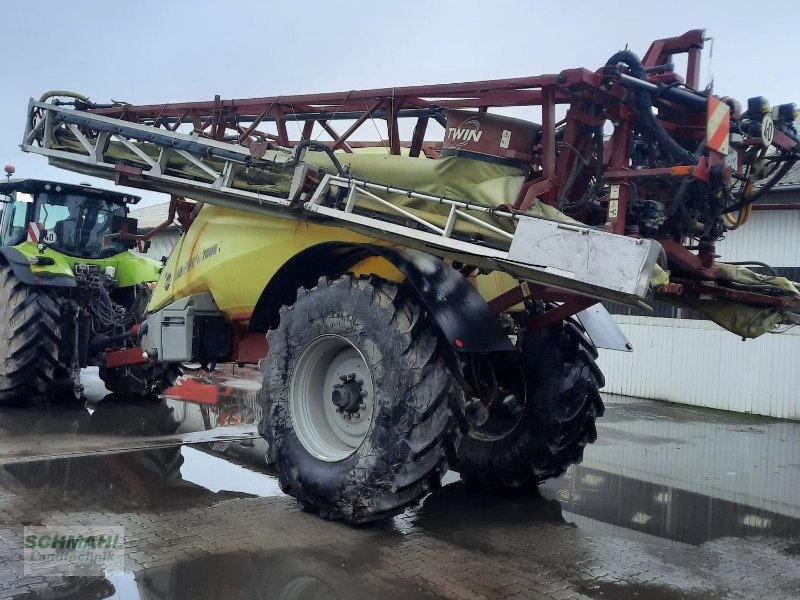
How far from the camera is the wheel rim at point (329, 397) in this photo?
17.4ft

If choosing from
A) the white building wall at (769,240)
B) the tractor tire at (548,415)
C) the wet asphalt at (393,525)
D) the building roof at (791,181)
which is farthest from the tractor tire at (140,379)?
the building roof at (791,181)

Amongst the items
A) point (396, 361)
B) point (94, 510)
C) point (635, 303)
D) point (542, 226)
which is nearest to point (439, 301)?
point (396, 361)

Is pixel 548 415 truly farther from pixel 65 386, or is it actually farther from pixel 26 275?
pixel 65 386

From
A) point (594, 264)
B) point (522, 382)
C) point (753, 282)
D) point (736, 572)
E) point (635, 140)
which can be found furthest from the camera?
point (522, 382)

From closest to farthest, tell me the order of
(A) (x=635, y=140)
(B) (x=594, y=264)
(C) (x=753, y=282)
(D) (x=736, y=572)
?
1. (B) (x=594, y=264)
2. (D) (x=736, y=572)
3. (A) (x=635, y=140)
4. (C) (x=753, y=282)

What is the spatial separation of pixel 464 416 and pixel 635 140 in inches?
81.9

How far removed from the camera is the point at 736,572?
4570 mm

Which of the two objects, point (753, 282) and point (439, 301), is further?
point (753, 282)

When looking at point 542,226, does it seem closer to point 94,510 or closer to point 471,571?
point 471,571

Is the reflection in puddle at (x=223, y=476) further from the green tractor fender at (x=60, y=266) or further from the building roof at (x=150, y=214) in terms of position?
the building roof at (x=150, y=214)

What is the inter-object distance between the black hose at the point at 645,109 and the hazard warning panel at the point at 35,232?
7.44m

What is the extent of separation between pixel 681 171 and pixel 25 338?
22.9 feet

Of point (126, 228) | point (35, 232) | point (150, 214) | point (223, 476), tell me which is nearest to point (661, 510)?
point (223, 476)

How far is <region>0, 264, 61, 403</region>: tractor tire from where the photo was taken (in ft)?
27.7
